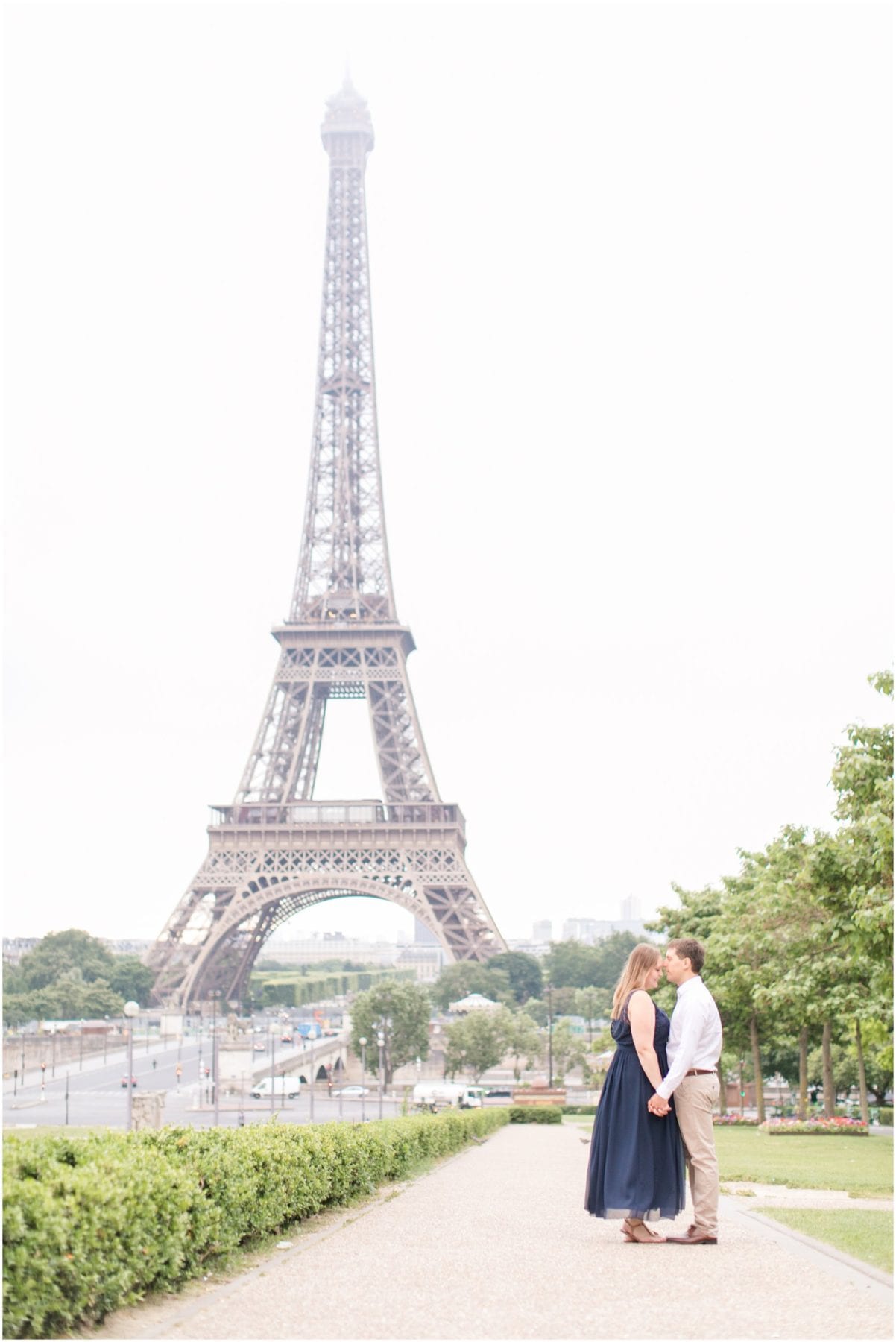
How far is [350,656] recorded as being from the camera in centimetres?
7556

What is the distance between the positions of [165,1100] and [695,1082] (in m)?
48.6

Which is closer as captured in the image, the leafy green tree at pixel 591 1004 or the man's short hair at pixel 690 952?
the man's short hair at pixel 690 952

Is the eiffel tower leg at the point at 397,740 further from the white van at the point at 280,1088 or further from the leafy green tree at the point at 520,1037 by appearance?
the white van at the point at 280,1088

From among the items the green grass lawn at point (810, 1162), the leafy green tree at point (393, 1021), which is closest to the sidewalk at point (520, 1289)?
the green grass lawn at point (810, 1162)

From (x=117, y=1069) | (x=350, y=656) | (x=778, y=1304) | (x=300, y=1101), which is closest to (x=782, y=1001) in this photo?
(x=778, y=1304)

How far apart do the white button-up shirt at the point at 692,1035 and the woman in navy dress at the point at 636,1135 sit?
0.47ft

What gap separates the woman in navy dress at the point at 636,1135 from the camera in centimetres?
876

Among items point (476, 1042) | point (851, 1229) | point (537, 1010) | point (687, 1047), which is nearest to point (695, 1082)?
point (687, 1047)

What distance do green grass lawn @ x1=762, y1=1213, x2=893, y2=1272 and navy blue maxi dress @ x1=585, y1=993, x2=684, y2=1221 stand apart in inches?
43.2

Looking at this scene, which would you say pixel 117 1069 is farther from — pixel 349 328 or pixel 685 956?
pixel 685 956

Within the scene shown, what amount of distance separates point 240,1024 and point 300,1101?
22414 millimetres

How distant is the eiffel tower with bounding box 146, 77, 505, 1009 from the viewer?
71.5 meters

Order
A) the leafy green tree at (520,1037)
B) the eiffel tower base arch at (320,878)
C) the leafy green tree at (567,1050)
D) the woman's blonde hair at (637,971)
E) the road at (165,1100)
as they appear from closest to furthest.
Result: the woman's blonde hair at (637,971) → the road at (165,1100) → the eiffel tower base arch at (320,878) → the leafy green tree at (520,1037) → the leafy green tree at (567,1050)

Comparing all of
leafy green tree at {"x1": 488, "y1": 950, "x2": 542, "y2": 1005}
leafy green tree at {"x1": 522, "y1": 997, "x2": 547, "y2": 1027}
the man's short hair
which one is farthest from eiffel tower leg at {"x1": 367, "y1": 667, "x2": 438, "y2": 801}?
the man's short hair
